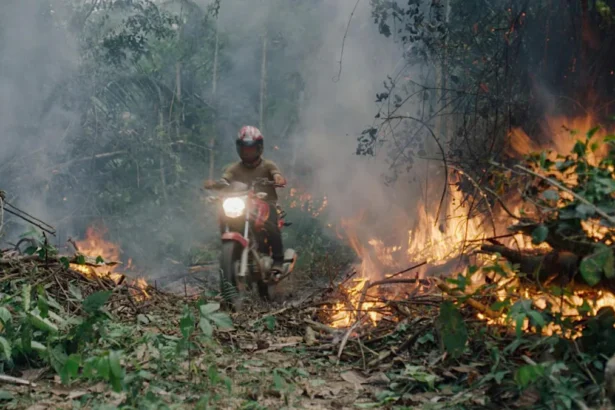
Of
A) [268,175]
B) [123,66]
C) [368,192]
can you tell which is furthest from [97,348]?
[123,66]

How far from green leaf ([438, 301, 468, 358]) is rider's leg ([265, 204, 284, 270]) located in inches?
158

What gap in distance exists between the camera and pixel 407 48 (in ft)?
46.1

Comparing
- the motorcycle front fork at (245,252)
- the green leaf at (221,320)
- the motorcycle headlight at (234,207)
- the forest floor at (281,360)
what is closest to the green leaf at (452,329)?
the forest floor at (281,360)

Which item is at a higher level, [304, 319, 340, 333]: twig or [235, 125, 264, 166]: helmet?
[235, 125, 264, 166]: helmet

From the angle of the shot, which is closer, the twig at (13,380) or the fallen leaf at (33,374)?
the twig at (13,380)

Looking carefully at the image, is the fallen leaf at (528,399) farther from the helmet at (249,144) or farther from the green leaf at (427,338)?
the helmet at (249,144)

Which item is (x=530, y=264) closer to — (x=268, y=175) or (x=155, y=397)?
(x=155, y=397)

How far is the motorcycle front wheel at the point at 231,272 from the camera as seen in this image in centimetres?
652

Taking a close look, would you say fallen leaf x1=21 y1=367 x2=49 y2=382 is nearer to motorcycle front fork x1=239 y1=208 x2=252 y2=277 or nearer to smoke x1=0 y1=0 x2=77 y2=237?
motorcycle front fork x1=239 y1=208 x2=252 y2=277

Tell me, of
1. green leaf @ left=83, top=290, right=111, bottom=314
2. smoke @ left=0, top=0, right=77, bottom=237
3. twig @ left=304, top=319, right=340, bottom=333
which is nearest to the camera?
green leaf @ left=83, top=290, right=111, bottom=314

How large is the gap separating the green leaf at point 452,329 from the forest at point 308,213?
0.04 feet

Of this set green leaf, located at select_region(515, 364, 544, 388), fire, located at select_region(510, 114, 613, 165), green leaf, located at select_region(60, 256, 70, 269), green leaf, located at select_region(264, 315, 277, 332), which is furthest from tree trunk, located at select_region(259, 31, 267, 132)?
green leaf, located at select_region(515, 364, 544, 388)

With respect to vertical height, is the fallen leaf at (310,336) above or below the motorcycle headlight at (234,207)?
below

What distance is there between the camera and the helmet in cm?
770
